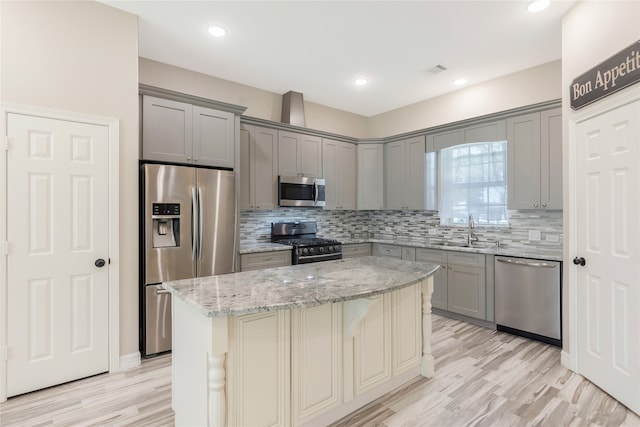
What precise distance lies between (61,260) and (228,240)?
1.42m

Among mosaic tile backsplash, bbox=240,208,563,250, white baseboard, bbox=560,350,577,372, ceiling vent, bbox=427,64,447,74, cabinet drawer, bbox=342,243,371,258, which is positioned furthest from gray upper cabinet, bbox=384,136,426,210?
white baseboard, bbox=560,350,577,372

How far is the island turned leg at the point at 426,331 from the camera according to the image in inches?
102

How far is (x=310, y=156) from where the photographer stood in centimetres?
477

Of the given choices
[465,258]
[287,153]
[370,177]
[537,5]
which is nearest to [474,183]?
[465,258]

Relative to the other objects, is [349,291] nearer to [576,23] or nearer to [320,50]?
[320,50]

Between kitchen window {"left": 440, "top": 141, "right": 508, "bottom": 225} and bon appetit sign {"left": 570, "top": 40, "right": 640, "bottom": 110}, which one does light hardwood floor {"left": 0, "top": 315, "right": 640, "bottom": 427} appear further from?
bon appetit sign {"left": 570, "top": 40, "right": 640, "bottom": 110}

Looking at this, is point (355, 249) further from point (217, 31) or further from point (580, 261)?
point (217, 31)

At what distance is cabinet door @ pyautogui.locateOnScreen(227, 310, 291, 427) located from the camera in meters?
1.62

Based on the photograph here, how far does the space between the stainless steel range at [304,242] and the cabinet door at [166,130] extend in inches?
68.3

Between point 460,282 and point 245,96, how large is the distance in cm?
383

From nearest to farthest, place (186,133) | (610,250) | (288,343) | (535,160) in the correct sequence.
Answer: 1. (288,343)
2. (610,250)
3. (186,133)
4. (535,160)

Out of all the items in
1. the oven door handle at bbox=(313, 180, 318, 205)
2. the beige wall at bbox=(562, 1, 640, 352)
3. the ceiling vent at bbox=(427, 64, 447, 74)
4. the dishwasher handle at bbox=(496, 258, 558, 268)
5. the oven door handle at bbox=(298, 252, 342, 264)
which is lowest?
the oven door handle at bbox=(298, 252, 342, 264)

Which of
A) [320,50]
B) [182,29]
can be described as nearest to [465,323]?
[320,50]

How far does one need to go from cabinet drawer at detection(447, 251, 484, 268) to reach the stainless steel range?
152cm
